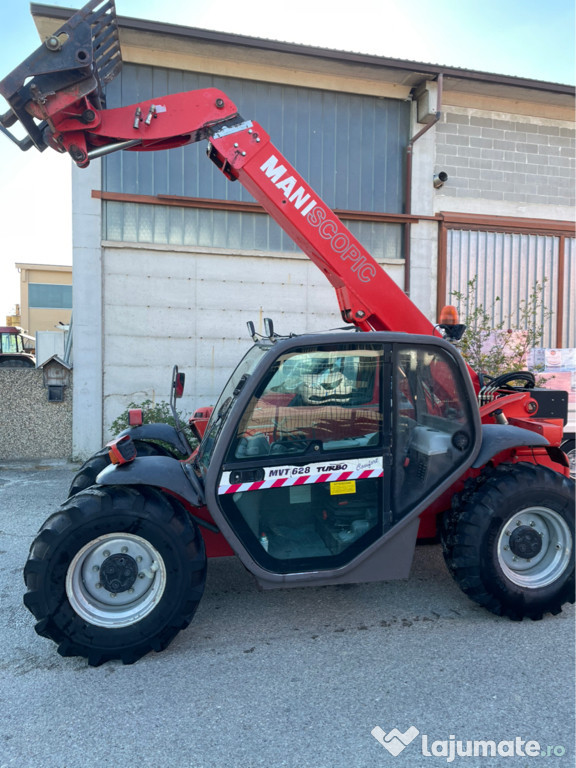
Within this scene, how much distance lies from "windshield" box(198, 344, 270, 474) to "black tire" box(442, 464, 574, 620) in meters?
1.60

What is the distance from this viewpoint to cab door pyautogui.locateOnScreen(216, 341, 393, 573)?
314 centimetres

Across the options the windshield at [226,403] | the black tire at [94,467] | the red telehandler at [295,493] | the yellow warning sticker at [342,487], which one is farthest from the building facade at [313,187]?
the yellow warning sticker at [342,487]

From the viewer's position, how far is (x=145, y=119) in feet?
12.8

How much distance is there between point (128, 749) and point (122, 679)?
1.79ft

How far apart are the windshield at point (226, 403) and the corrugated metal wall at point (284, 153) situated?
545 centimetres

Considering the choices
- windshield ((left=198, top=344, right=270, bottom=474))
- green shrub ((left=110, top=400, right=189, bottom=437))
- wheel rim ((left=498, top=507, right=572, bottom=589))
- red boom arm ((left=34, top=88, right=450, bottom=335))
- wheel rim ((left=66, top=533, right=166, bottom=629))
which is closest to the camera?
wheel rim ((left=66, top=533, right=166, bottom=629))

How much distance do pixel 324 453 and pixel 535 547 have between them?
1537mm

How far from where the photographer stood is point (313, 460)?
10.4 feet

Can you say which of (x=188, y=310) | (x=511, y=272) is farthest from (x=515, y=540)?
(x=511, y=272)

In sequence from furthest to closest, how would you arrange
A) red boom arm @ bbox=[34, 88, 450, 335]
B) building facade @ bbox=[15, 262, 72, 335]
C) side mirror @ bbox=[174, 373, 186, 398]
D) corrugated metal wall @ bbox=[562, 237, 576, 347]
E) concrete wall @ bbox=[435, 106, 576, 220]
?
1. building facade @ bbox=[15, 262, 72, 335]
2. corrugated metal wall @ bbox=[562, 237, 576, 347]
3. concrete wall @ bbox=[435, 106, 576, 220]
4. side mirror @ bbox=[174, 373, 186, 398]
5. red boom arm @ bbox=[34, 88, 450, 335]

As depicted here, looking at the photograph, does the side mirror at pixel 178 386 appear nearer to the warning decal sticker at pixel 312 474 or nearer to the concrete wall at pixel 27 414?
the warning decal sticker at pixel 312 474

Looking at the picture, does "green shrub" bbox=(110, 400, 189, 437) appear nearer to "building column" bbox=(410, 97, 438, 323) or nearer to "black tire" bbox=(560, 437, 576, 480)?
"building column" bbox=(410, 97, 438, 323)

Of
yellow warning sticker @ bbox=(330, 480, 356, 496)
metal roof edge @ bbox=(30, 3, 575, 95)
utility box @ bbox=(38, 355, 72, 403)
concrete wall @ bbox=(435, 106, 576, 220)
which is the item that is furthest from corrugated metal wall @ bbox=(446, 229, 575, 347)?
yellow warning sticker @ bbox=(330, 480, 356, 496)

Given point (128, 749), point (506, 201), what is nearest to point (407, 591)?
point (128, 749)
